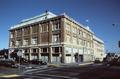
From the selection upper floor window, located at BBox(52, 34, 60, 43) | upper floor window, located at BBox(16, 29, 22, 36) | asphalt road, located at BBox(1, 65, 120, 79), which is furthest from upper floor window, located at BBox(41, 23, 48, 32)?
asphalt road, located at BBox(1, 65, 120, 79)

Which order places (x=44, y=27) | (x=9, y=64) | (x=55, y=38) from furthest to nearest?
(x=44, y=27) → (x=55, y=38) → (x=9, y=64)

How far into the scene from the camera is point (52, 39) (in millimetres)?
55031

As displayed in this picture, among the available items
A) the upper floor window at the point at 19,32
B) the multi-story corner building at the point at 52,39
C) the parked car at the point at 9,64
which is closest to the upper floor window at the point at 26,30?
the multi-story corner building at the point at 52,39

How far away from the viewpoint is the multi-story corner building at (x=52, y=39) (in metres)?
52.9

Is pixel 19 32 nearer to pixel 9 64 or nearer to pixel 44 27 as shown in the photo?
pixel 44 27

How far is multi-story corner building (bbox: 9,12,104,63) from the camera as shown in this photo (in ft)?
174

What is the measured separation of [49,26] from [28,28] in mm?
11538

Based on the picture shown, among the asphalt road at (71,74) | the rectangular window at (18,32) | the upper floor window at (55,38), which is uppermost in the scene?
the rectangular window at (18,32)

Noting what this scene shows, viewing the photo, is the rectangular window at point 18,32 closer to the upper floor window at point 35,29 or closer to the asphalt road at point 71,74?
the upper floor window at point 35,29

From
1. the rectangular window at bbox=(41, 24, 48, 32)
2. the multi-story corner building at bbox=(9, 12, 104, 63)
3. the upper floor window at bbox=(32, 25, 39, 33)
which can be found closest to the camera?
the multi-story corner building at bbox=(9, 12, 104, 63)

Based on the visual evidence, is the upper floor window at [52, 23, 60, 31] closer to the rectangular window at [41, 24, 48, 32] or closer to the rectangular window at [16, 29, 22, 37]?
the rectangular window at [41, 24, 48, 32]

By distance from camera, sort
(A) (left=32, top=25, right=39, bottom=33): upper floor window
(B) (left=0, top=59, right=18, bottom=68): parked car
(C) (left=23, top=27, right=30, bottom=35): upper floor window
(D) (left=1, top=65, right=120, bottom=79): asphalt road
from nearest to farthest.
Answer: (D) (left=1, top=65, right=120, bottom=79): asphalt road → (B) (left=0, top=59, right=18, bottom=68): parked car → (A) (left=32, top=25, right=39, bottom=33): upper floor window → (C) (left=23, top=27, right=30, bottom=35): upper floor window

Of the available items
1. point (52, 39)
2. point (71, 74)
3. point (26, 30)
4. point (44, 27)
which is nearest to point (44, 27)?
point (44, 27)

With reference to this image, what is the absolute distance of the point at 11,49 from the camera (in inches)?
2800
